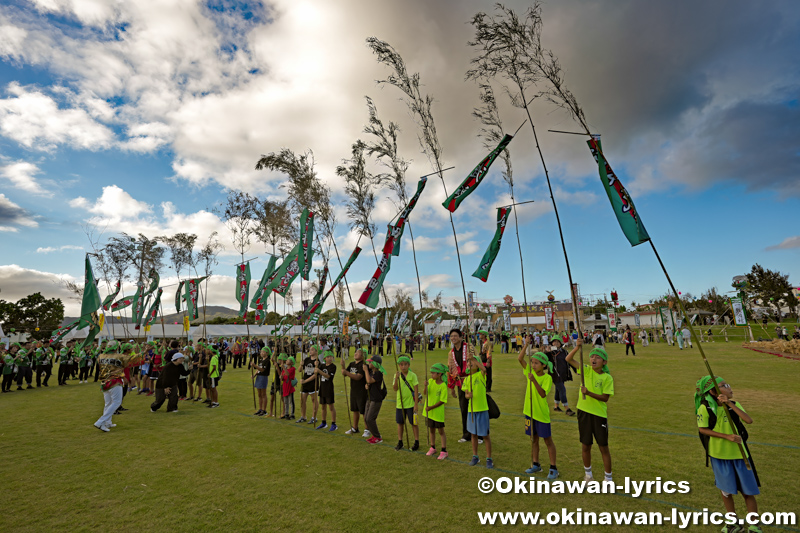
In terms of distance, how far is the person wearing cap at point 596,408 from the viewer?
5918 mm

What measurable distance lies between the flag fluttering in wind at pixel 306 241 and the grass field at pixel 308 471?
16.5 ft

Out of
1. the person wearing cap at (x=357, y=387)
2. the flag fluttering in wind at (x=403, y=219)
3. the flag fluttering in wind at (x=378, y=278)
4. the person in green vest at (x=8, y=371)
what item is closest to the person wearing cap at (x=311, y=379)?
the person wearing cap at (x=357, y=387)

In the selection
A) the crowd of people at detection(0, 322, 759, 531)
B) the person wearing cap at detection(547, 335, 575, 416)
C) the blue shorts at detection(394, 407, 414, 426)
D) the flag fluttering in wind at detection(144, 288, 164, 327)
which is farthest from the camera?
the flag fluttering in wind at detection(144, 288, 164, 327)

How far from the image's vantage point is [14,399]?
16.4 meters

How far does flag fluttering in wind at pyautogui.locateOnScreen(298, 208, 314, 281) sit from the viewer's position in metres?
12.5

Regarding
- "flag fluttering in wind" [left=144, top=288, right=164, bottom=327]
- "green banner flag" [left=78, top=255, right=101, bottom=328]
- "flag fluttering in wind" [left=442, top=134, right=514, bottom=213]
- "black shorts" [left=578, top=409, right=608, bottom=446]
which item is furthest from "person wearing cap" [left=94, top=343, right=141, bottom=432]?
"flag fluttering in wind" [left=144, top=288, right=164, bottom=327]

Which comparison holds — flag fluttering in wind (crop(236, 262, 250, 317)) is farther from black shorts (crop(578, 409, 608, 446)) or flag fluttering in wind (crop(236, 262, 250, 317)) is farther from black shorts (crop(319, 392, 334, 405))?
black shorts (crop(578, 409, 608, 446))

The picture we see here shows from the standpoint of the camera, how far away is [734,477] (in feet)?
15.0

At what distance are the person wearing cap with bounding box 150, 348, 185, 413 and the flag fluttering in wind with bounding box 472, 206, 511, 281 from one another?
11201mm

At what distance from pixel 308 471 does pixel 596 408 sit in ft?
17.6

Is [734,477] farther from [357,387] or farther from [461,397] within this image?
[357,387]

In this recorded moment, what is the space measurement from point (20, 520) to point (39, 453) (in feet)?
13.7

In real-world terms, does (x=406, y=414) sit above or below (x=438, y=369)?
below

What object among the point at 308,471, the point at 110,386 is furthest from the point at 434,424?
the point at 110,386
